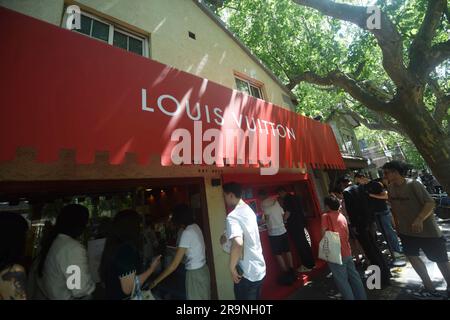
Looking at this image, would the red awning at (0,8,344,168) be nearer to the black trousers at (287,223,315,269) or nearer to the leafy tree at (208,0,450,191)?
the black trousers at (287,223,315,269)

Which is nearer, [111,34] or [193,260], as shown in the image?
[193,260]

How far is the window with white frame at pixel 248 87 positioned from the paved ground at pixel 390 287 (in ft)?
17.6

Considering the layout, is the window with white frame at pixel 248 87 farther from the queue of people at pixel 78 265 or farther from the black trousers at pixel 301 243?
the queue of people at pixel 78 265

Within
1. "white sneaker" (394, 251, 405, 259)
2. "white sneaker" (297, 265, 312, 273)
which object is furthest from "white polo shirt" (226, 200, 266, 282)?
"white sneaker" (394, 251, 405, 259)

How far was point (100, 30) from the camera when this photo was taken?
13.1ft

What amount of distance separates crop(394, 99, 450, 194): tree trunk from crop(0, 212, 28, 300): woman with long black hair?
6.56m

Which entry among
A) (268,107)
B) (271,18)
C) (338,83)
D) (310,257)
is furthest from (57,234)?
(271,18)

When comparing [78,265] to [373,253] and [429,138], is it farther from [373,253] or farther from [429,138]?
[429,138]

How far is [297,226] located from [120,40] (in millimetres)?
5782

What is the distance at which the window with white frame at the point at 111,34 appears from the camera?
3.85 meters

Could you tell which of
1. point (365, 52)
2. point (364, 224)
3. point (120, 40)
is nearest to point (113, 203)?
point (120, 40)

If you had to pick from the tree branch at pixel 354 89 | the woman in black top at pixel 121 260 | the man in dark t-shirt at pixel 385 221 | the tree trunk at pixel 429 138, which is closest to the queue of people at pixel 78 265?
the woman in black top at pixel 121 260

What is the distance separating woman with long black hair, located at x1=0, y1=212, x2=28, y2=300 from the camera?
159 centimetres
